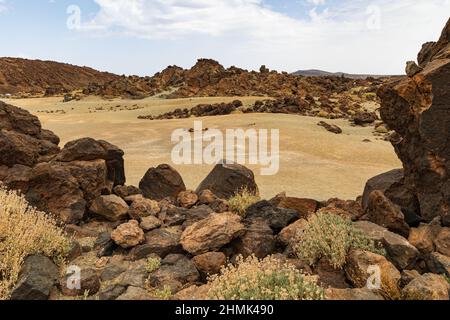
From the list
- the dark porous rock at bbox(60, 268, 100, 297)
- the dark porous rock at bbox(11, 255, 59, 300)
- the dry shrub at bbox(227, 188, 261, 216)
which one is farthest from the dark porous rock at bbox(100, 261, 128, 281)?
the dry shrub at bbox(227, 188, 261, 216)

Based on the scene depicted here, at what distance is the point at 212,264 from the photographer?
6.38 meters

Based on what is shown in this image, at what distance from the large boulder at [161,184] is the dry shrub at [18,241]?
5.01 metres

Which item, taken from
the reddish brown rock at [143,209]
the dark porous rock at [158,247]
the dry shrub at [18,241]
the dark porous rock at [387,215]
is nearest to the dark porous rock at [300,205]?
the dark porous rock at [387,215]

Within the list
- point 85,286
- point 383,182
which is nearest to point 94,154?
point 85,286

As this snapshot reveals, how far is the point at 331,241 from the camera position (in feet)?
20.4

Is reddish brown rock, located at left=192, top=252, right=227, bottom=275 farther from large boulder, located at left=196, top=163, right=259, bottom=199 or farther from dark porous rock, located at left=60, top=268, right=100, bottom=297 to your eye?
large boulder, located at left=196, top=163, right=259, bottom=199

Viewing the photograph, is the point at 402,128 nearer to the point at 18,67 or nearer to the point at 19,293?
the point at 19,293

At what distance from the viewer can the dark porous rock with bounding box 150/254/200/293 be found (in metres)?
5.88

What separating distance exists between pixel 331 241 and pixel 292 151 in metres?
17.1

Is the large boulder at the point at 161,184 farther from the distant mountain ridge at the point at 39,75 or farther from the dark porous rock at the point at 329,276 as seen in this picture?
the distant mountain ridge at the point at 39,75

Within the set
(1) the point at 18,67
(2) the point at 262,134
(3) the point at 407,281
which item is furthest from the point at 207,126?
(1) the point at 18,67

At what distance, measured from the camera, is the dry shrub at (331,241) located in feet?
19.5

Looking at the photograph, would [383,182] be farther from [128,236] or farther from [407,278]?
[128,236]
